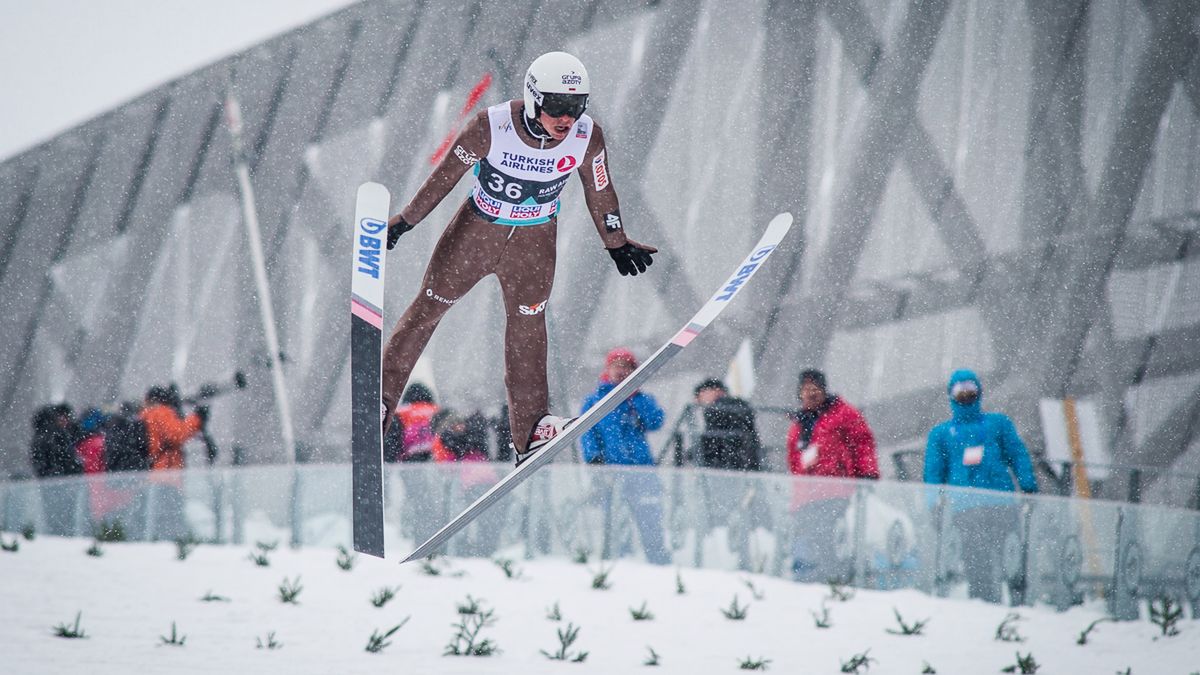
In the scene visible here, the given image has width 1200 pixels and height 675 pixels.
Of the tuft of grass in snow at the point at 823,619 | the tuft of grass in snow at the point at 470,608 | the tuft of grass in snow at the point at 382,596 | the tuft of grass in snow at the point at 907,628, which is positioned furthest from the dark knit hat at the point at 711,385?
the tuft of grass in snow at the point at 382,596

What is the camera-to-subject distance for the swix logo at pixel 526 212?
3.60m

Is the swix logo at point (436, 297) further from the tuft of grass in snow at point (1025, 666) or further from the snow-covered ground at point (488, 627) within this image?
the tuft of grass in snow at point (1025, 666)

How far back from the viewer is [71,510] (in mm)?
7992

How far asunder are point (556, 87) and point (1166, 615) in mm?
4402

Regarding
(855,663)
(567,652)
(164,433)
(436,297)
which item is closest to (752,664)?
(855,663)

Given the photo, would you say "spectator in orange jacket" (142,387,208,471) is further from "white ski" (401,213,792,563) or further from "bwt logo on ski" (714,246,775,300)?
"bwt logo on ski" (714,246,775,300)

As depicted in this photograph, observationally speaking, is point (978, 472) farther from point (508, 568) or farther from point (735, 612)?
point (508, 568)

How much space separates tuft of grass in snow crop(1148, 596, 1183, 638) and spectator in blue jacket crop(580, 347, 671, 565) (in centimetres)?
253

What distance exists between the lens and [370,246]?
348 centimetres

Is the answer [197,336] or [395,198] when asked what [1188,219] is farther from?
[197,336]

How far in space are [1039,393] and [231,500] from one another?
23.9ft

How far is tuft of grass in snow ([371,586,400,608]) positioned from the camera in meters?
6.27

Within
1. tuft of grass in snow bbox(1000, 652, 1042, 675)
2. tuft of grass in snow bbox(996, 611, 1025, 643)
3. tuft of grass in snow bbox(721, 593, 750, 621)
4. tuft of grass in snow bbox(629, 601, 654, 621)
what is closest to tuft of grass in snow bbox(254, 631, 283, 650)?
tuft of grass in snow bbox(629, 601, 654, 621)

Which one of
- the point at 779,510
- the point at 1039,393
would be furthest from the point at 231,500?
the point at 1039,393
